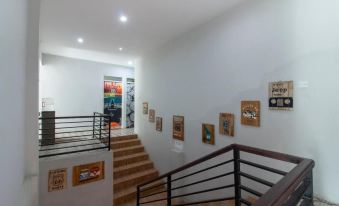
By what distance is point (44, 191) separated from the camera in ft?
10.8

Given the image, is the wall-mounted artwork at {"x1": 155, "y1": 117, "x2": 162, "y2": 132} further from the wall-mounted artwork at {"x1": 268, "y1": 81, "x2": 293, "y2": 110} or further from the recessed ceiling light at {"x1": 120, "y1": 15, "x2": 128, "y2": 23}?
the wall-mounted artwork at {"x1": 268, "y1": 81, "x2": 293, "y2": 110}

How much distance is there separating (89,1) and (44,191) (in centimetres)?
348

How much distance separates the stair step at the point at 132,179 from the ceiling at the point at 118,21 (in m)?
3.80

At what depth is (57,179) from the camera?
3.44 meters

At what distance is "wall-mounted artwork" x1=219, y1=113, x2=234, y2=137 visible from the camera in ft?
10.2

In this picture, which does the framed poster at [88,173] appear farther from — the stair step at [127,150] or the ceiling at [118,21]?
the ceiling at [118,21]

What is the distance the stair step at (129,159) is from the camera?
5264 millimetres

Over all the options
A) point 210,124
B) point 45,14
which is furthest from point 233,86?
point 45,14

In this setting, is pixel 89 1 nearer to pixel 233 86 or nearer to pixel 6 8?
pixel 6 8

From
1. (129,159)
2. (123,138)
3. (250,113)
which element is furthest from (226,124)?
(123,138)

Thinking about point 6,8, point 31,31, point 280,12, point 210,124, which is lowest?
point 210,124

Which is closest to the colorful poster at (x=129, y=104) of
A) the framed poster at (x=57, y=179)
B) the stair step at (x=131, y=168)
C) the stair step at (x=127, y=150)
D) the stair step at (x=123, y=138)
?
the stair step at (x=123, y=138)

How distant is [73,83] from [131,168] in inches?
156

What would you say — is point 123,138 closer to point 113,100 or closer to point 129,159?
point 129,159
